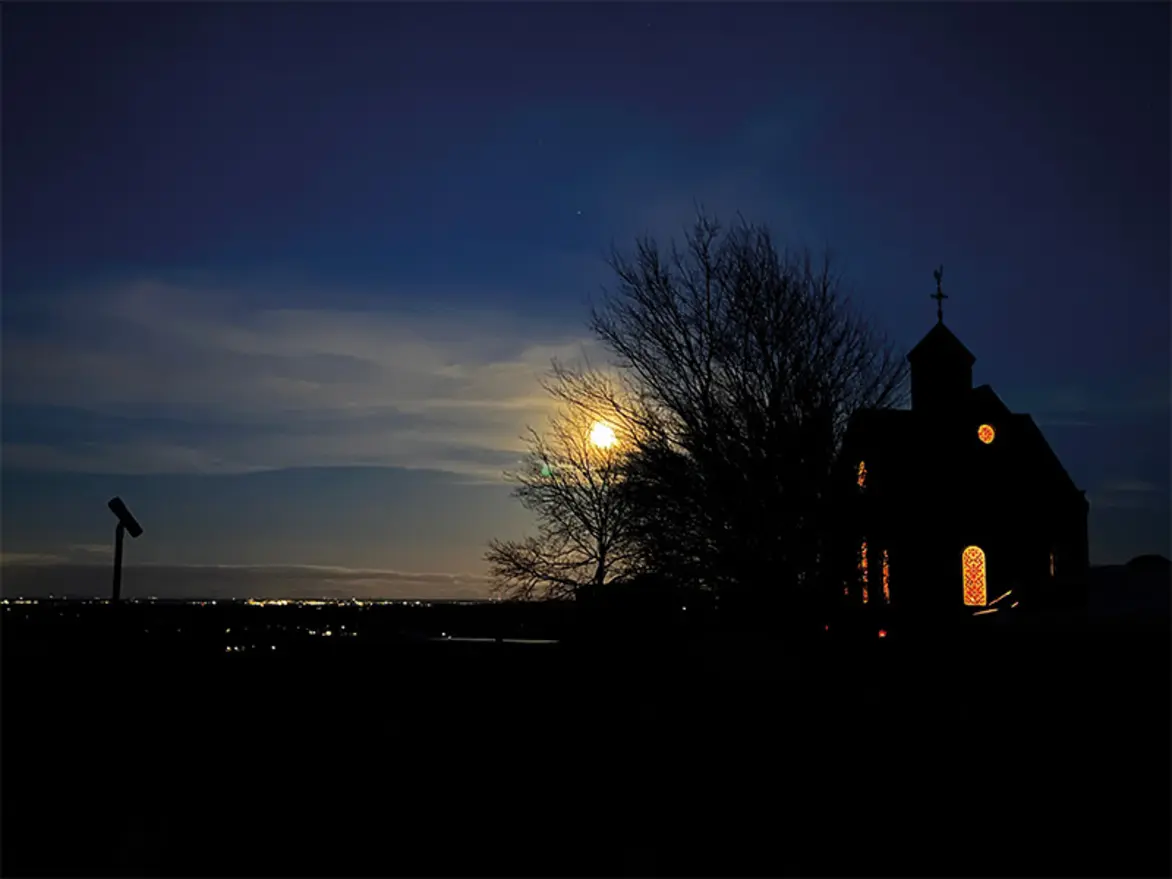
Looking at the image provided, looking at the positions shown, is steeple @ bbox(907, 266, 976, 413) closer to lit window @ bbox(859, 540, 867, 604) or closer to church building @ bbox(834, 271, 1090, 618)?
church building @ bbox(834, 271, 1090, 618)

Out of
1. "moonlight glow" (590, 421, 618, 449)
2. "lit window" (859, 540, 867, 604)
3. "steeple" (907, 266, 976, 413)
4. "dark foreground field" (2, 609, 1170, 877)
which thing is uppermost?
"steeple" (907, 266, 976, 413)

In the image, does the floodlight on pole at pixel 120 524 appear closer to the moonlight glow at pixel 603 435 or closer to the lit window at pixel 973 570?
the moonlight glow at pixel 603 435

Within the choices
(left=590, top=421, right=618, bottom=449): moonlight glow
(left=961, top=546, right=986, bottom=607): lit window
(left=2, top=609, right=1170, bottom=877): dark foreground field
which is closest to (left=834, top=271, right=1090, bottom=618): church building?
(left=961, top=546, right=986, bottom=607): lit window

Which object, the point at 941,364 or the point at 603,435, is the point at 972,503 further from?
the point at 603,435

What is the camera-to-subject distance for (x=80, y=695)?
520 inches

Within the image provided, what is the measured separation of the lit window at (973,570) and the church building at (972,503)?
4 cm

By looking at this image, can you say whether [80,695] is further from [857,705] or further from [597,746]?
[857,705]

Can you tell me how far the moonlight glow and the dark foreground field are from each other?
9.25 m

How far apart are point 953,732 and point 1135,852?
291 centimetres

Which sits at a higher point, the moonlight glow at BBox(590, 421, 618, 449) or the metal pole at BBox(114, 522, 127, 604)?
the moonlight glow at BBox(590, 421, 618, 449)

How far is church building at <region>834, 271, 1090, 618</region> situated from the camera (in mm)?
31000

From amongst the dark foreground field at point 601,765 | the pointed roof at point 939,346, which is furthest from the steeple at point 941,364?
the dark foreground field at point 601,765

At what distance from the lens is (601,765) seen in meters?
11.1

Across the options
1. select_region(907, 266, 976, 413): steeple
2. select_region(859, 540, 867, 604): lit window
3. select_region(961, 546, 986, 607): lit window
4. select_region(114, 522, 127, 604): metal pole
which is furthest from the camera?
select_region(907, 266, 976, 413): steeple
